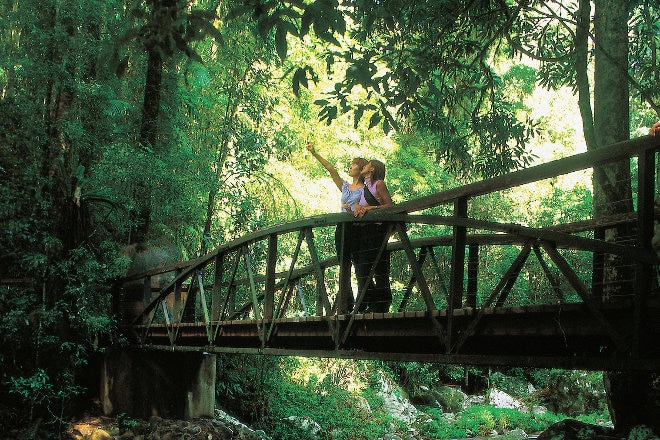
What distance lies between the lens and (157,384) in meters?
11.6

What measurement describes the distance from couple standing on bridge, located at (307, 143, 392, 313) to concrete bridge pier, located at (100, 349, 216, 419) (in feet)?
18.8

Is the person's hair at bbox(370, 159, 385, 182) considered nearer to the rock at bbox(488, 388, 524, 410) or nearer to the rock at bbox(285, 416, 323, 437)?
the rock at bbox(285, 416, 323, 437)

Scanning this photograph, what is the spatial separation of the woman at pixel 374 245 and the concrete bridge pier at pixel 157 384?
5.77 metres

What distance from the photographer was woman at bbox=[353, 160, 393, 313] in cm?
658

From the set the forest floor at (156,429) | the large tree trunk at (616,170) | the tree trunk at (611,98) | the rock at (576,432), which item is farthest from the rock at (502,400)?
the tree trunk at (611,98)

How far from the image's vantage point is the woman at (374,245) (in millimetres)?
6578

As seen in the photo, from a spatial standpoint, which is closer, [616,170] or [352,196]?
[352,196]

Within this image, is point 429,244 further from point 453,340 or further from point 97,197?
point 97,197

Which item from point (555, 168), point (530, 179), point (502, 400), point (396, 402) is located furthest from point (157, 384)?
point (502, 400)

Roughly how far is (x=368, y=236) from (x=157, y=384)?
22.3ft

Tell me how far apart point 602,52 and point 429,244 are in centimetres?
350

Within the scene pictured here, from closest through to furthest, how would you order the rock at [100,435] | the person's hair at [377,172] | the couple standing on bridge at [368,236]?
the couple standing on bridge at [368,236] < the person's hair at [377,172] < the rock at [100,435]

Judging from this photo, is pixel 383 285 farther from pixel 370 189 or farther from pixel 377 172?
pixel 377 172

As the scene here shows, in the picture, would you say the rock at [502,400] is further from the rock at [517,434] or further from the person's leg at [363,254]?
the person's leg at [363,254]
